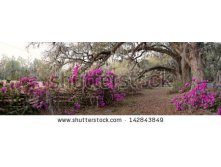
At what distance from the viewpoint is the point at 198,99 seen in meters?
4.78

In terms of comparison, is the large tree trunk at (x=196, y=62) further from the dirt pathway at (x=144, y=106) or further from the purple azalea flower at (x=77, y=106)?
the purple azalea flower at (x=77, y=106)

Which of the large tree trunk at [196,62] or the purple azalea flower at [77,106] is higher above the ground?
the large tree trunk at [196,62]

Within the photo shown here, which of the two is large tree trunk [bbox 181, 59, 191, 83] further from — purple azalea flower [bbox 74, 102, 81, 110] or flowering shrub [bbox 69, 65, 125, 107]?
purple azalea flower [bbox 74, 102, 81, 110]

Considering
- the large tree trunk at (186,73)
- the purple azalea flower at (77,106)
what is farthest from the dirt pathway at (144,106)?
the large tree trunk at (186,73)

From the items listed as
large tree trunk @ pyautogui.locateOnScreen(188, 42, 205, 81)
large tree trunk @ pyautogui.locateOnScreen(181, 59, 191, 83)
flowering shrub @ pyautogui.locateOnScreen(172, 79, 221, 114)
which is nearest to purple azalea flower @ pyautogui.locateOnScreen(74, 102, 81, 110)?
flowering shrub @ pyautogui.locateOnScreen(172, 79, 221, 114)

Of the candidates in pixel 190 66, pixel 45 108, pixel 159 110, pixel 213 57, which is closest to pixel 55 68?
pixel 45 108

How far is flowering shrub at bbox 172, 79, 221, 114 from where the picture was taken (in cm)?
471

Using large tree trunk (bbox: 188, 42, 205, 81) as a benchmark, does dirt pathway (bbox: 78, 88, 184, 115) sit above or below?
below

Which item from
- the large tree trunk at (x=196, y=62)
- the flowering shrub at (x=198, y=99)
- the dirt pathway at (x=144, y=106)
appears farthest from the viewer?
the large tree trunk at (x=196, y=62)

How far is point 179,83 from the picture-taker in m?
4.95

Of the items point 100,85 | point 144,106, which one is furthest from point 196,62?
point 100,85

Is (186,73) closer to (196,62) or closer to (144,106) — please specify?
(196,62)

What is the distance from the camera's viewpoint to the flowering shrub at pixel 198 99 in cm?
471

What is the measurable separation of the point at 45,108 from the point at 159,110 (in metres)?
1.89
